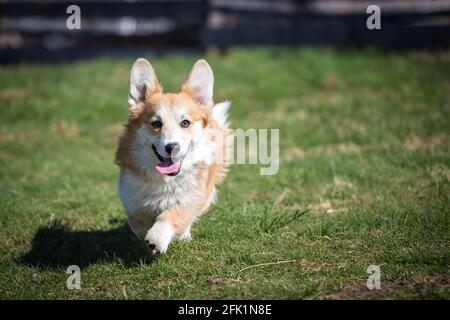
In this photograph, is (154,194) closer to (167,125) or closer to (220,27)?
(167,125)

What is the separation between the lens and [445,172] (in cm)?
583

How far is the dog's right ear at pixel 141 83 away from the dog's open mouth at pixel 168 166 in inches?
22.1

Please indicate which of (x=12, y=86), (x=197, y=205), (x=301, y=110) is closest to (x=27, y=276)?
(x=197, y=205)

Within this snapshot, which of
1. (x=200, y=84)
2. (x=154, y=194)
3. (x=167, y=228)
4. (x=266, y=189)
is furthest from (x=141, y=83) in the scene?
(x=266, y=189)

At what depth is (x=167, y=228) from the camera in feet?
13.6

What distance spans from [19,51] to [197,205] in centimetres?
901

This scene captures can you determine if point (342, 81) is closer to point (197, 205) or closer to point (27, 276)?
point (197, 205)

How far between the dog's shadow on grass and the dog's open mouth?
676 mm

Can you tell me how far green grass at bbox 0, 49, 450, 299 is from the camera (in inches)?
155

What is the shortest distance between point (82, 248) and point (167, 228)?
1015 millimetres

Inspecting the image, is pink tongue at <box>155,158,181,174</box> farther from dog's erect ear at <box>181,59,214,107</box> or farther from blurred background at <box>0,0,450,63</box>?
blurred background at <box>0,0,450,63</box>

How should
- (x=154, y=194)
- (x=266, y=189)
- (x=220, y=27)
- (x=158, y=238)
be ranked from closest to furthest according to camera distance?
(x=158, y=238) < (x=154, y=194) < (x=266, y=189) < (x=220, y=27)

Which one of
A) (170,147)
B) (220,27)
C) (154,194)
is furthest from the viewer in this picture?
(220,27)
